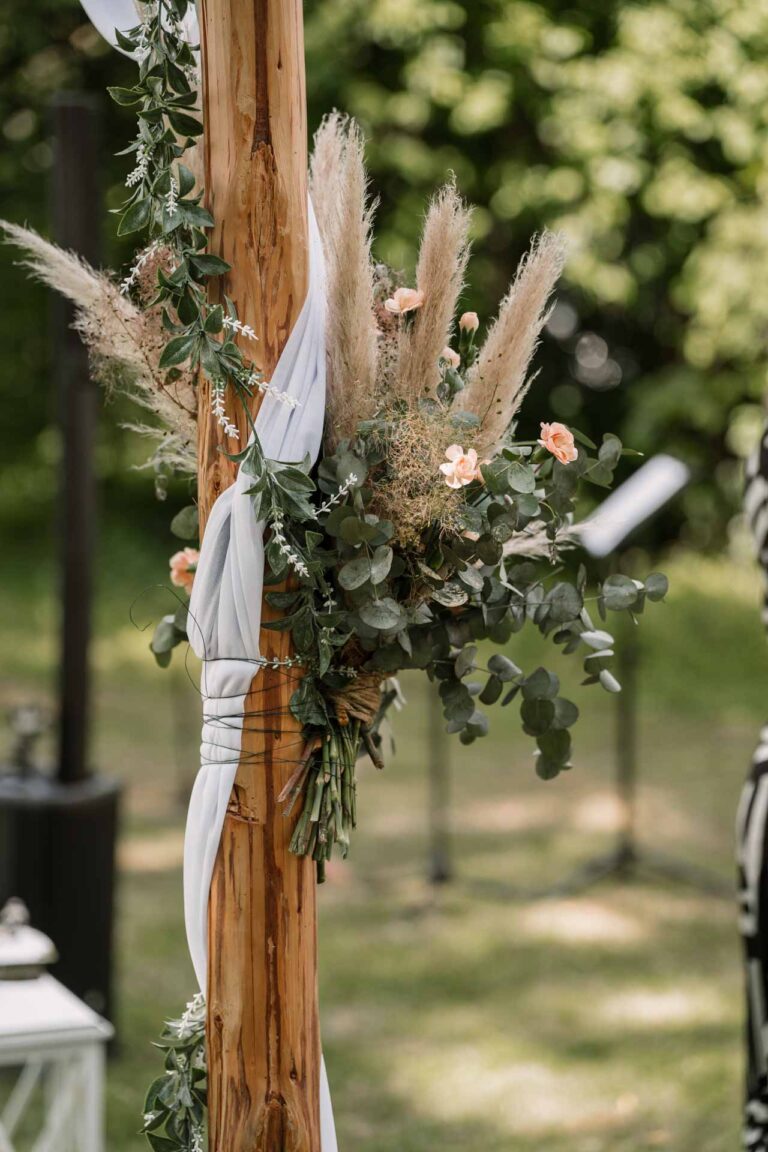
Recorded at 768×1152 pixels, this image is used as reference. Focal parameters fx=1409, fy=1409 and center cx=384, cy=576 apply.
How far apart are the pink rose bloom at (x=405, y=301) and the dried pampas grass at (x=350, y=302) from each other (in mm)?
26

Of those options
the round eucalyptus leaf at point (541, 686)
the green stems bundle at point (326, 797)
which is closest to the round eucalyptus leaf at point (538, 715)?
the round eucalyptus leaf at point (541, 686)

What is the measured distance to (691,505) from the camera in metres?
10.5

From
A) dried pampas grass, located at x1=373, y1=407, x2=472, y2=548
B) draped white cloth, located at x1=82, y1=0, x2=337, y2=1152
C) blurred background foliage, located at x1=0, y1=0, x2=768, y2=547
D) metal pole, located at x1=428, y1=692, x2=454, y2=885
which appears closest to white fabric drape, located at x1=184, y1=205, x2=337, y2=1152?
draped white cloth, located at x1=82, y1=0, x2=337, y2=1152

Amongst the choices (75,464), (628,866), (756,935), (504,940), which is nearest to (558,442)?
(756,935)

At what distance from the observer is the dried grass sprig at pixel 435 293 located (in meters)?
1.63

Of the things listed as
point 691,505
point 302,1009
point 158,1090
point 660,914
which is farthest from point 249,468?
point 691,505

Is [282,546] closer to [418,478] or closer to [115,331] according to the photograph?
[418,478]

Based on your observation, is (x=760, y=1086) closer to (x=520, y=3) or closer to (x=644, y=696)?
(x=644, y=696)

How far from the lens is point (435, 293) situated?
1638mm

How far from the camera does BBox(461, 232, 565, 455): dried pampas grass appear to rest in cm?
165

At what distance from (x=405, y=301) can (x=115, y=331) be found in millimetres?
358

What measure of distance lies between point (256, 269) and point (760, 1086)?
5.48 feet

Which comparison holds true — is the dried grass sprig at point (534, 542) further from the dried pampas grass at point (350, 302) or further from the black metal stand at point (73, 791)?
the black metal stand at point (73, 791)

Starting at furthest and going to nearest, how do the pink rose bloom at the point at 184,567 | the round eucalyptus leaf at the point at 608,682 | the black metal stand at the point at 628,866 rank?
the black metal stand at the point at 628,866, the pink rose bloom at the point at 184,567, the round eucalyptus leaf at the point at 608,682
